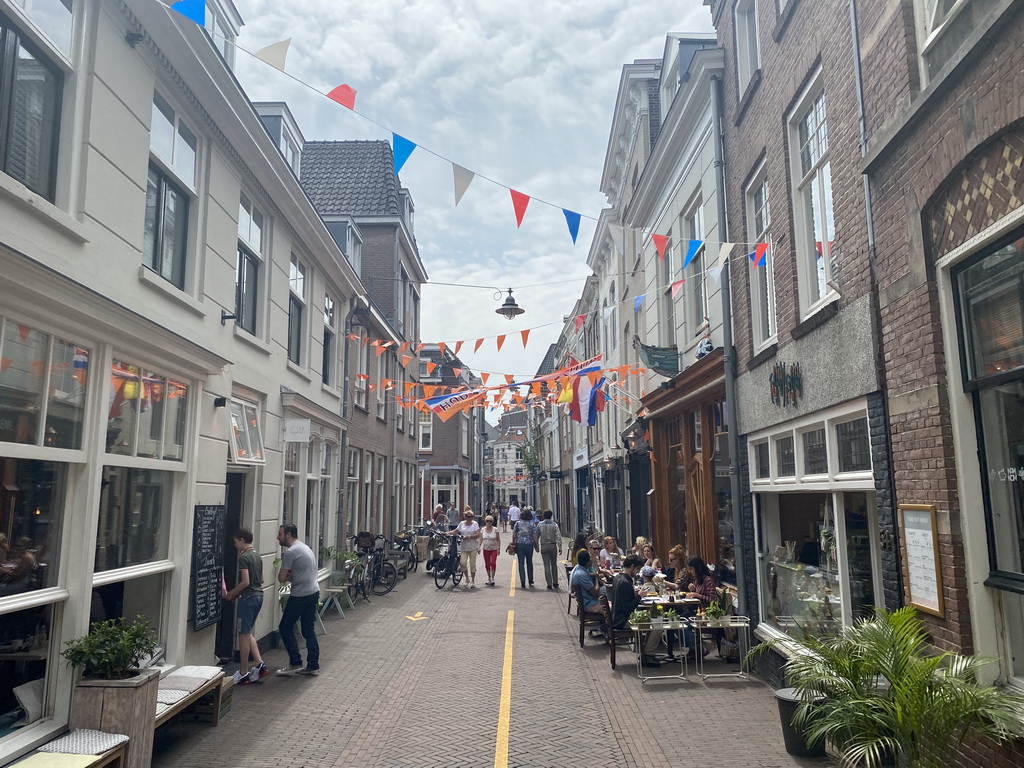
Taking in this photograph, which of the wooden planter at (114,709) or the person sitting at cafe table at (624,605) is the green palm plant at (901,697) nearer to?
the person sitting at cafe table at (624,605)

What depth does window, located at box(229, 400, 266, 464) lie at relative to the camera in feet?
29.7

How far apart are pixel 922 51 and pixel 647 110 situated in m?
11.9

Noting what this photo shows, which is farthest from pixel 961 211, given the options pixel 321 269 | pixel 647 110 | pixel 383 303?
pixel 383 303

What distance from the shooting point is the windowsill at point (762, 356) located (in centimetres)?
834

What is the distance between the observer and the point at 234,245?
9102 mm

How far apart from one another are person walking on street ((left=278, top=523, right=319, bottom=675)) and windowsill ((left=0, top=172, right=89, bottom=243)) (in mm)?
4507

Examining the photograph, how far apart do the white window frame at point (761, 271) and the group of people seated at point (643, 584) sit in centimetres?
321

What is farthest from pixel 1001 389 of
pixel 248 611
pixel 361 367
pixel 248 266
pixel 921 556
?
pixel 361 367

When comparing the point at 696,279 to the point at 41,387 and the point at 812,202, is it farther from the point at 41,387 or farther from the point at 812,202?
the point at 41,387

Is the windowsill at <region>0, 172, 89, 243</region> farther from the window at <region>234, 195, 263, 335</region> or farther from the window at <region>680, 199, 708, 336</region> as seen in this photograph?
the window at <region>680, 199, 708, 336</region>

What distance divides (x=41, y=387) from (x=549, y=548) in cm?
1326

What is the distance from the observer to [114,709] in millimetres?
5301

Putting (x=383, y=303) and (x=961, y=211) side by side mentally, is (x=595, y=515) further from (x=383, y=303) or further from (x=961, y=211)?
(x=961, y=211)

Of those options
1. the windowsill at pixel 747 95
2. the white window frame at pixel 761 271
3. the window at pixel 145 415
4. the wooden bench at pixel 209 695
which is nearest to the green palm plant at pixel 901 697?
the white window frame at pixel 761 271
